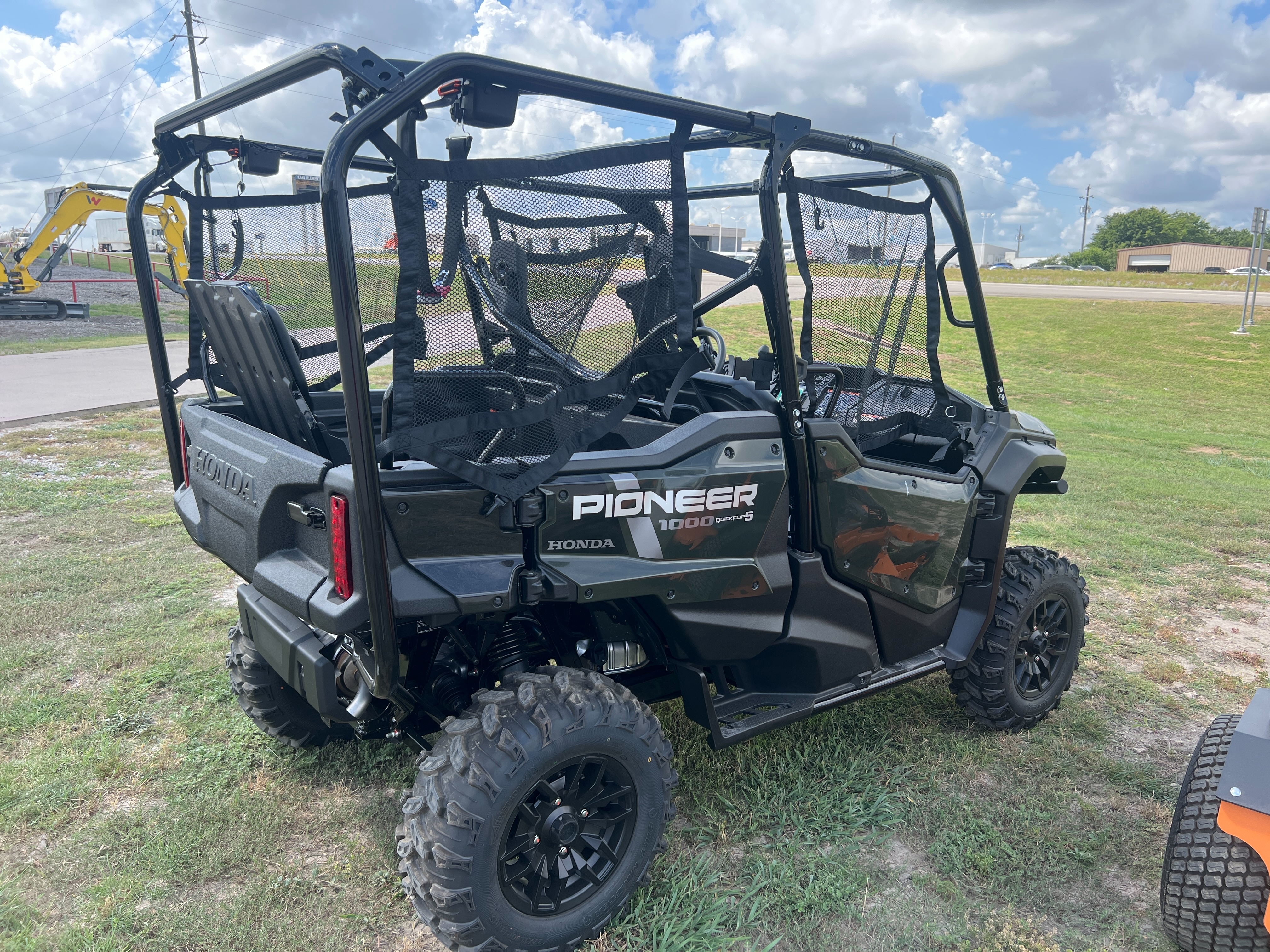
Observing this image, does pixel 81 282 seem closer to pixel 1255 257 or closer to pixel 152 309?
pixel 152 309

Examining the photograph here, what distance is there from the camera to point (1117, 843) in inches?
119

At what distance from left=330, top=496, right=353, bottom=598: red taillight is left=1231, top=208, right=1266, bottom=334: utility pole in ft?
72.8

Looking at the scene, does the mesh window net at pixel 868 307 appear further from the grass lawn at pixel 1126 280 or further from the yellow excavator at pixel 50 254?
the grass lawn at pixel 1126 280

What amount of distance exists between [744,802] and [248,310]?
226cm

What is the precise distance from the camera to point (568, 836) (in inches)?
96.9

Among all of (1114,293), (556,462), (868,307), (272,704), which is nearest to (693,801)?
(556,462)

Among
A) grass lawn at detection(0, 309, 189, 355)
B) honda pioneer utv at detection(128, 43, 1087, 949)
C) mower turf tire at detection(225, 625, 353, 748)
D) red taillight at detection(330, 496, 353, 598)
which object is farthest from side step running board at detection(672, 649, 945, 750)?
grass lawn at detection(0, 309, 189, 355)

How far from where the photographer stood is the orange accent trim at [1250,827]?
2.23 metres

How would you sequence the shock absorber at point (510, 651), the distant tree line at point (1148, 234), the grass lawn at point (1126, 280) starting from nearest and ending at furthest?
the shock absorber at point (510, 651) < the grass lawn at point (1126, 280) < the distant tree line at point (1148, 234)

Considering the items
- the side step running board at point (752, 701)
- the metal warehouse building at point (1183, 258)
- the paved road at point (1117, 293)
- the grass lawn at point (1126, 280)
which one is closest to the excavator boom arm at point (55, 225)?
the side step running board at point (752, 701)

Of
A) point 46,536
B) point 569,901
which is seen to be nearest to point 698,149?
point 569,901

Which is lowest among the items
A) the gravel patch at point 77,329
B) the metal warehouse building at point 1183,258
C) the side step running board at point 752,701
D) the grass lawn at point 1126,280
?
the side step running board at point 752,701

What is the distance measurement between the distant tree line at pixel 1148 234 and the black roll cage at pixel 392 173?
94854 mm

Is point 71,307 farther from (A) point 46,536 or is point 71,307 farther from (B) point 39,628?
(B) point 39,628
